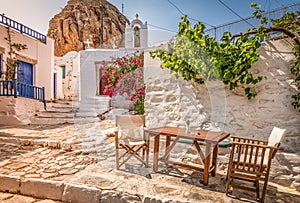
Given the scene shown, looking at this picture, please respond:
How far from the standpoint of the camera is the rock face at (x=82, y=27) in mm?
17391

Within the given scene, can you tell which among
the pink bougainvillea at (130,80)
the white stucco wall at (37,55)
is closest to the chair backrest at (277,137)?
the pink bougainvillea at (130,80)

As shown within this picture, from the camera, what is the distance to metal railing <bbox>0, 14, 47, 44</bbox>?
711 centimetres

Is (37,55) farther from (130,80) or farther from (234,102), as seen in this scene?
(234,102)

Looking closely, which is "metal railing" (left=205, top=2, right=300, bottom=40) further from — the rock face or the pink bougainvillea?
the rock face

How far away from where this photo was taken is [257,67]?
3.12 meters

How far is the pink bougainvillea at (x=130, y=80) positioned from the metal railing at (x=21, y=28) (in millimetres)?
4196

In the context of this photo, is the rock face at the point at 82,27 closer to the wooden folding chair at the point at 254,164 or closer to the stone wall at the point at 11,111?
the stone wall at the point at 11,111

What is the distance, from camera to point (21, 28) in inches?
310

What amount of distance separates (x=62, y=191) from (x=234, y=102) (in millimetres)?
2820

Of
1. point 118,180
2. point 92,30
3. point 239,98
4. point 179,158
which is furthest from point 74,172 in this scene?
point 92,30

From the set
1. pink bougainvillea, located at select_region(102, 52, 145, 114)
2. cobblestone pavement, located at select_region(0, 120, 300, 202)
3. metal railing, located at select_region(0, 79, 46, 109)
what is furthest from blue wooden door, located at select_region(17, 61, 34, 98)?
cobblestone pavement, located at select_region(0, 120, 300, 202)

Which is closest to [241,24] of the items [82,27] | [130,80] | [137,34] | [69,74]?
[130,80]

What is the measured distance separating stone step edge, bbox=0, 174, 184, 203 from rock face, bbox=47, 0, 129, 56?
15.3 m

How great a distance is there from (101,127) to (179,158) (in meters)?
2.89
